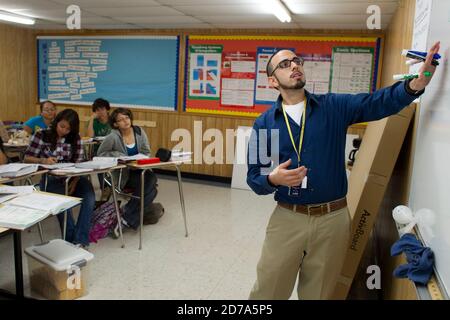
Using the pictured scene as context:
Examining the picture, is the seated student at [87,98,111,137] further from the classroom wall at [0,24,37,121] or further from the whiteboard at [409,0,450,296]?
the whiteboard at [409,0,450,296]

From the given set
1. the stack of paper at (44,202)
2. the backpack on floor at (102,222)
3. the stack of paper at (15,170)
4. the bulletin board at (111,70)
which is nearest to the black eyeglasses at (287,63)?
the stack of paper at (44,202)

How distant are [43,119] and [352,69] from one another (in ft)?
13.2

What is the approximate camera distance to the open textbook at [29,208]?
1.89m

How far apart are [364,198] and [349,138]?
333cm

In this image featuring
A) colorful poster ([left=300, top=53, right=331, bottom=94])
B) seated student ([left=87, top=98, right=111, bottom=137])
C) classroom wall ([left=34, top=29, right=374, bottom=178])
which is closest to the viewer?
seated student ([left=87, top=98, right=111, bottom=137])

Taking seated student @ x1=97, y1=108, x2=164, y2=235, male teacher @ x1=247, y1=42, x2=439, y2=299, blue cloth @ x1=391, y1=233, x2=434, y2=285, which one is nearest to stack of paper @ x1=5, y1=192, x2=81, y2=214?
male teacher @ x1=247, y1=42, x2=439, y2=299

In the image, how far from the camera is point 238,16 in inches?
185

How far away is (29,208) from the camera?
81.7 inches

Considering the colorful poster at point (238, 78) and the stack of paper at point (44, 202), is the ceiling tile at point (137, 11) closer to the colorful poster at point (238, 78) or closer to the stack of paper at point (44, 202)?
the colorful poster at point (238, 78)

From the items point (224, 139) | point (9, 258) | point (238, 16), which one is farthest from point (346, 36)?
point (9, 258)

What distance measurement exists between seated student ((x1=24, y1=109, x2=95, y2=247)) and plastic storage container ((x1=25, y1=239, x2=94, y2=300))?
0.61 m

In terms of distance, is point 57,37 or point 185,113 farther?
point 57,37

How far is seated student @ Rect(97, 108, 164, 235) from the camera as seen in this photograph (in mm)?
3713
